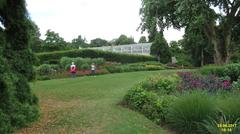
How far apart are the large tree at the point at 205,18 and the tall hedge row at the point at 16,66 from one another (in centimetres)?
1748

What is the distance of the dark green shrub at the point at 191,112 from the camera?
29.3 feet

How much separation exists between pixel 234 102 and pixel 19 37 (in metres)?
5.15

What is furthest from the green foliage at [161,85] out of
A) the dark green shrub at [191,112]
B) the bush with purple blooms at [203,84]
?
the dark green shrub at [191,112]

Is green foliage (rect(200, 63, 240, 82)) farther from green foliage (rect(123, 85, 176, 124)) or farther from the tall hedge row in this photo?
the tall hedge row

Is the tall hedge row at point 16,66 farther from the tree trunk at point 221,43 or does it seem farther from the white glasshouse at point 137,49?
the white glasshouse at point 137,49

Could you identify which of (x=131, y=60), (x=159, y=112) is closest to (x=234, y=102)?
(x=159, y=112)

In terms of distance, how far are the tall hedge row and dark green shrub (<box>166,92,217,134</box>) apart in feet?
10.9

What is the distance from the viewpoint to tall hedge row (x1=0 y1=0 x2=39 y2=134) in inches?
336

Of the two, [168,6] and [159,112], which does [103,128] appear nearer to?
[159,112]

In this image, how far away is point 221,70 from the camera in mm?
18078

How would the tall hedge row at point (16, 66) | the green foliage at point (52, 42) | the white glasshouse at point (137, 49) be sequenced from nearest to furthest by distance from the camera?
1. the tall hedge row at point (16, 66)
2. the green foliage at point (52, 42)
3. the white glasshouse at point (137, 49)

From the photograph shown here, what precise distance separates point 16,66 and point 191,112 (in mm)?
4112

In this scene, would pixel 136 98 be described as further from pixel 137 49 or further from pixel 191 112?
pixel 137 49

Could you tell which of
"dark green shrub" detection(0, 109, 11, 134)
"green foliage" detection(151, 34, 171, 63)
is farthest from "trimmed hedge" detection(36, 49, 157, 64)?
"dark green shrub" detection(0, 109, 11, 134)
